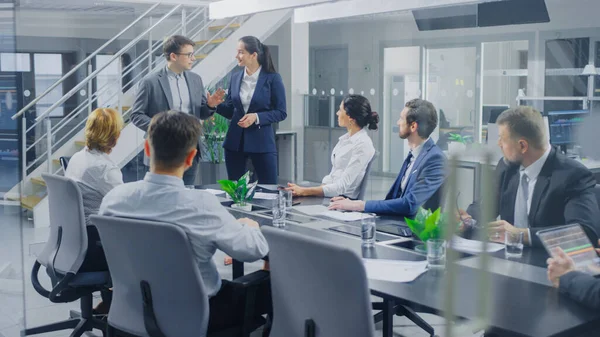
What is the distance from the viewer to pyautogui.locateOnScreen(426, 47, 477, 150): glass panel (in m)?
5.08

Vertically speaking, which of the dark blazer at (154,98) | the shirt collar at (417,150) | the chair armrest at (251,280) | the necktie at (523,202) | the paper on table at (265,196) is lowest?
the chair armrest at (251,280)

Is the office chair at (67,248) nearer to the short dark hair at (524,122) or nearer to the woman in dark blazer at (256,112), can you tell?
the short dark hair at (524,122)

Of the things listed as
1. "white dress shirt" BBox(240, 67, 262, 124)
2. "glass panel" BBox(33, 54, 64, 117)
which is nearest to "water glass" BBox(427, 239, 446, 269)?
"white dress shirt" BBox(240, 67, 262, 124)

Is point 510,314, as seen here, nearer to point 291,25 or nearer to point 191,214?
point 191,214

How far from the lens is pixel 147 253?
6.45 ft

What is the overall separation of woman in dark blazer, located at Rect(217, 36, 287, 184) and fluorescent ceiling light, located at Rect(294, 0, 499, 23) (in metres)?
1.15

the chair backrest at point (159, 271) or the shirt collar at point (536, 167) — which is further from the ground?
the shirt collar at point (536, 167)

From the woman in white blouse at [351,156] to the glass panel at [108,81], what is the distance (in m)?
3.30

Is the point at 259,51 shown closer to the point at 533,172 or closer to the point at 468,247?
the point at 533,172

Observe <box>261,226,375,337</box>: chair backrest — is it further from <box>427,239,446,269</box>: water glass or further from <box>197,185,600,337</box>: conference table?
<box>427,239,446,269</box>: water glass

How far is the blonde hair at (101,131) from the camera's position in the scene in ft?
9.73

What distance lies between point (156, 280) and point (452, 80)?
3.83m

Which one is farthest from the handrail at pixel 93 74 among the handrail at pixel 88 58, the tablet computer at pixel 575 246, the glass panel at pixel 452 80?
the tablet computer at pixel 575 246

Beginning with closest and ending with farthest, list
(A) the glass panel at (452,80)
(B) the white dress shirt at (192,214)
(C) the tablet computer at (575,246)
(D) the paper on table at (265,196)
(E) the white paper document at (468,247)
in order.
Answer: (E) the white paper document at (468,247)
(C) the tablet computer at (575,246)
(B) the white dress shirt at (192,214)
(D) the paper on table at (265,196)
(A) the glass panel at (452,80)
